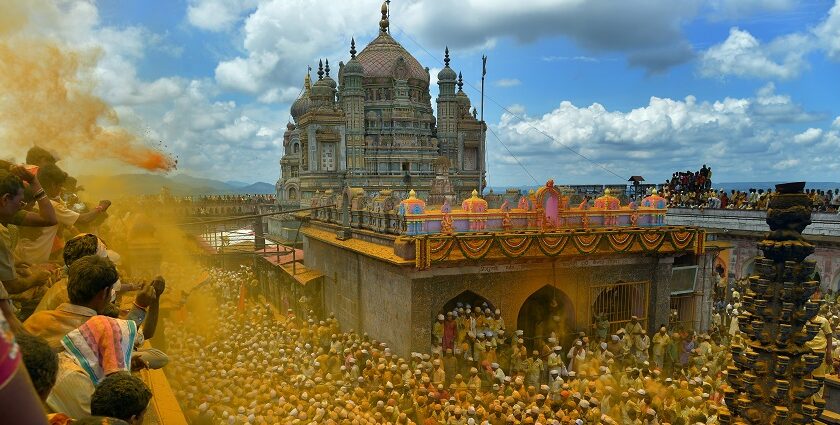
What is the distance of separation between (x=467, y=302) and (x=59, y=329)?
13.4m

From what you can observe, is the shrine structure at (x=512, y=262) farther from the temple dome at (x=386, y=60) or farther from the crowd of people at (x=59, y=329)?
the temple dome at (x=386, y=60)

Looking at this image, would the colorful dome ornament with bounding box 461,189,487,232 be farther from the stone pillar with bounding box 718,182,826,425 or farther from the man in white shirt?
the man in white shirt

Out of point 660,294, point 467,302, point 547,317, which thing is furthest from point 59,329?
point 660,294

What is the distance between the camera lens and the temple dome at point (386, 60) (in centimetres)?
3934

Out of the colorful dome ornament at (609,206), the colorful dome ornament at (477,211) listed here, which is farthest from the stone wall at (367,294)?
the colorful dome ornament at (609,206)

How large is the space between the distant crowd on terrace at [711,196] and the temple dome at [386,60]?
20.8m

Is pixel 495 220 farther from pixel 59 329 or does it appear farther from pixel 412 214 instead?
pixel 59 329

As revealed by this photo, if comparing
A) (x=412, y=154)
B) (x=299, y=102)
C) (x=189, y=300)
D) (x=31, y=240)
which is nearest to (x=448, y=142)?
(x=412, y=154)

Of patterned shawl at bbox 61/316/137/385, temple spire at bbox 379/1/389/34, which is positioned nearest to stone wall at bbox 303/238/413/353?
patterned shawl at bbox 61/316/137/385

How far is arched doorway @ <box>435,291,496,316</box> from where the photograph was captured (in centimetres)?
1535

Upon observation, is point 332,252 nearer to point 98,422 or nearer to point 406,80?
point 98,422

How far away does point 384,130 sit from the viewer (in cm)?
3856

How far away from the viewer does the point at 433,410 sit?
34.6ft

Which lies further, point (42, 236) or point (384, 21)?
point (384, 21)
